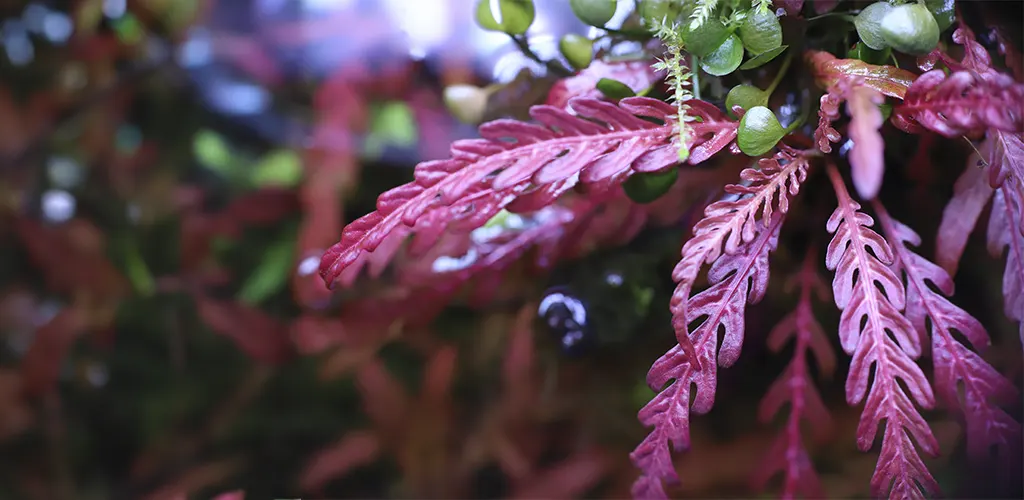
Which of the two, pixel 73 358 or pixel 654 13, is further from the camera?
pixel 73 358

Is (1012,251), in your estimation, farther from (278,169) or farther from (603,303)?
(278,169)

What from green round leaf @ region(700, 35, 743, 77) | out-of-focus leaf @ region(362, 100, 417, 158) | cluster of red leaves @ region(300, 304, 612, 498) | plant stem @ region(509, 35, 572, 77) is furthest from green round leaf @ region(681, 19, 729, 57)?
out-of-focus leaf @ region(362, 100, 417, 158)

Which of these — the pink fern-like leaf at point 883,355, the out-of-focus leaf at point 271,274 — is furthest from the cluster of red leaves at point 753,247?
the out-of-focus leaf at point 271,274

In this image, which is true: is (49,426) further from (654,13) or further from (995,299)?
(995,299)

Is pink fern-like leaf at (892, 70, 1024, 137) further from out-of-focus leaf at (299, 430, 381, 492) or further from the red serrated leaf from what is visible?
out-of-focus leaf at (299, 430, 381, 492)

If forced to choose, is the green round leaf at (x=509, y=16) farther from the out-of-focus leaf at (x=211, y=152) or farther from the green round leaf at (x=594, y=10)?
the out-of-focus leaf at (x=211, y=152)

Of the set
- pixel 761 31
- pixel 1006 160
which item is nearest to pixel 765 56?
pixel 761 31

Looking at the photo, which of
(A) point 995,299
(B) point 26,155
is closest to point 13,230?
(B) point 26,155
